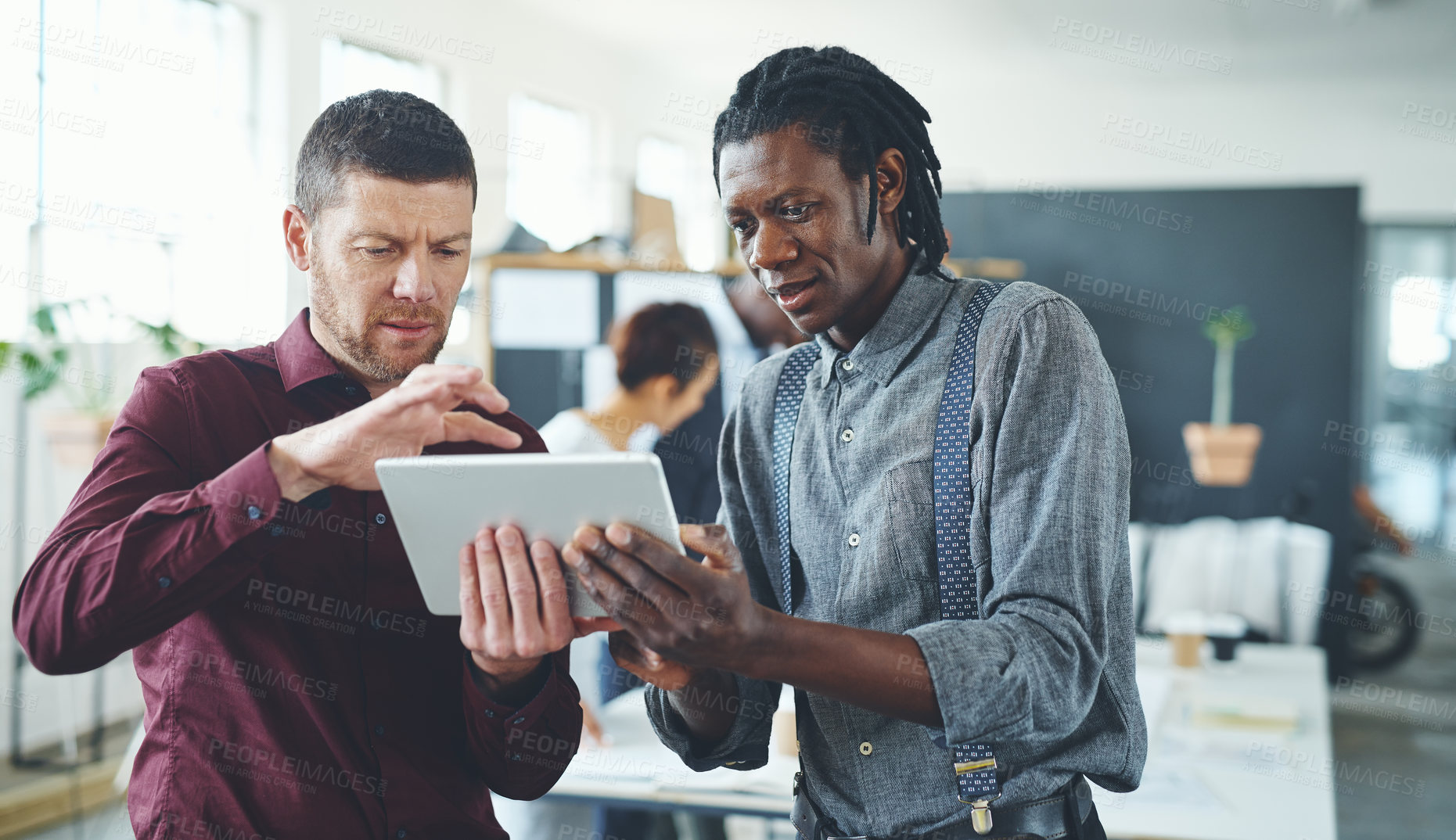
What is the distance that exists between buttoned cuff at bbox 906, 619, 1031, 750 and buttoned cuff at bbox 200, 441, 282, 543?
2.01 ft

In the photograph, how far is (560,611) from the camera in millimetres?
1033

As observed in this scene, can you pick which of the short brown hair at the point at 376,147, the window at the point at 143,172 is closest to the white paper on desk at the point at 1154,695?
the short brown hair at the point at 376,147

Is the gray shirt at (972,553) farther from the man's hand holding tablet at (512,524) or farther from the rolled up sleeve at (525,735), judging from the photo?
the man's hand holding tablet at (512,524)

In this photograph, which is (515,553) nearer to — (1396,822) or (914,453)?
(914,453)

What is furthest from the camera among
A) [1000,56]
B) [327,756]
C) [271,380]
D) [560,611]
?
[1000,56]

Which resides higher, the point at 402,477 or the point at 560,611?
the point at 402,477

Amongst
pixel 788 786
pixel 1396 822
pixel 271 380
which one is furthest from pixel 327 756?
pixel 1396 822

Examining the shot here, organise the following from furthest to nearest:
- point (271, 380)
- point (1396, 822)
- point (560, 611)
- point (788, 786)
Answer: point (1396, 822)
point (788, 786)
point (271, 380)
point (560, 611)

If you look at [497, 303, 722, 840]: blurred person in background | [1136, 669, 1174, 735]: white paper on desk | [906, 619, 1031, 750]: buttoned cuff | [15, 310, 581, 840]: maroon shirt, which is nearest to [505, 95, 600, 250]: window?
[497, 303, 722, 840]: blurred person in background

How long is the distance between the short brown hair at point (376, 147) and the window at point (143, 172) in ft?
10.7

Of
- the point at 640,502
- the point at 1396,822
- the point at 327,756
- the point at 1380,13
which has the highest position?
the point at 1380,13

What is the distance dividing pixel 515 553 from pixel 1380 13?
291 inches

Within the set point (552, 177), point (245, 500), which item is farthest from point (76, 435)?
point (552, 177)

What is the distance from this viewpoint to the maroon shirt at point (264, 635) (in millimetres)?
1001
